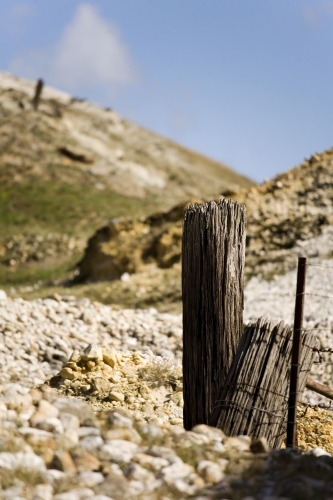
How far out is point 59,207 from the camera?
3553 centimetres

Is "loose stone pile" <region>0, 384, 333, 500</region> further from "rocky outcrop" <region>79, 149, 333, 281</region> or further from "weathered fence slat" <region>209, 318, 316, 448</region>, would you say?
"rocky outcrop" <region>79, 149, 333, 281</region>

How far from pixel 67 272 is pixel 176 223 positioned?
5673 millimetres

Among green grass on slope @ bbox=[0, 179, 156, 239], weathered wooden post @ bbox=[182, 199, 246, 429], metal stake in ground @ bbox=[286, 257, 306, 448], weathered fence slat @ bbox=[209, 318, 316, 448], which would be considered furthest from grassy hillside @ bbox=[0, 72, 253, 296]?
metal stake in ground @ bbox=[286, 257, 306, 448]

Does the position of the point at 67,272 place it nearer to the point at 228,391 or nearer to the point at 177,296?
the point at 177,296

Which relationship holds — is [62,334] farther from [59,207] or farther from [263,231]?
[59,207]

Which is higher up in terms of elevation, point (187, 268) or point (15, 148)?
point (15, 148)

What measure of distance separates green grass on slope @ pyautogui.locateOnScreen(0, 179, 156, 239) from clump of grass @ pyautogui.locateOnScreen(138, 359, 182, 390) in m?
23.5

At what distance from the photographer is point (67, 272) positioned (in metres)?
25.6

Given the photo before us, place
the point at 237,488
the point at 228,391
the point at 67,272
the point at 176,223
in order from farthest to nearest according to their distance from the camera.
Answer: the point at 67,272 < the point at 176,223 < the point at 228,391 < the point at 237,488

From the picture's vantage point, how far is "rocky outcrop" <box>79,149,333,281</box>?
18.3 meters

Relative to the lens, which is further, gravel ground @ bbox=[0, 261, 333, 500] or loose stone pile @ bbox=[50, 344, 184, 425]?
loose stone pile @ bbox=[50, 344, 184, 425]

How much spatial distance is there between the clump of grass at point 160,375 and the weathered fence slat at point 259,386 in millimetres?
2282

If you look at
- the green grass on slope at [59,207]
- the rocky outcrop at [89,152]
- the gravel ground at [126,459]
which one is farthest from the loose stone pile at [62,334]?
the rocky outcrop at [89,152]

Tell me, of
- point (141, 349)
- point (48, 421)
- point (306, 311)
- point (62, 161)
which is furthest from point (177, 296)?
point (62, 161)
